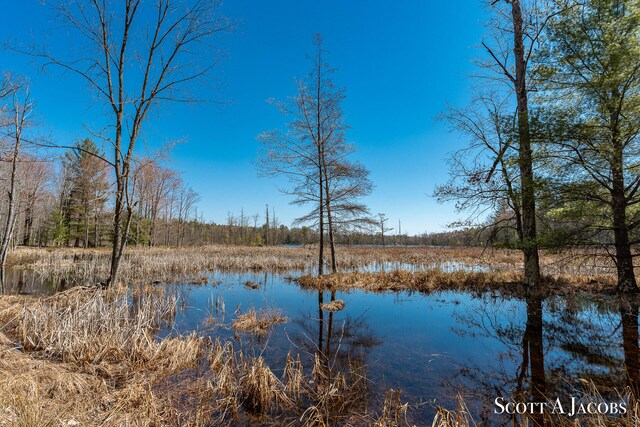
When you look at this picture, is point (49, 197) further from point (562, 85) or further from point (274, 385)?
point (562, 85)

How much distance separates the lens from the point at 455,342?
18.2 ft

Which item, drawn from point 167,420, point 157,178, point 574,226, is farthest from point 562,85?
point 157,178

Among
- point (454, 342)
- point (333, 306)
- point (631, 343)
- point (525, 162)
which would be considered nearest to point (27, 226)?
point (333, 306)

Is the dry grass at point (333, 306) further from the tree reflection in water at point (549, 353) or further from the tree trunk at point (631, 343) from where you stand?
the tree trunk at point (631, 343)

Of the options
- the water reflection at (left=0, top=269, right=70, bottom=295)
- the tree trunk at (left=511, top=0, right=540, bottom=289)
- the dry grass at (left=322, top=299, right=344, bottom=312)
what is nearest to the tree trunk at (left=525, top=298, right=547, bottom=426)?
the tree trunk at (left=511, top=0, right=540, bottom=289)

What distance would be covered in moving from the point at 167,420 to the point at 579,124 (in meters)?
10.5

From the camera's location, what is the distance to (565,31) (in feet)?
25.3

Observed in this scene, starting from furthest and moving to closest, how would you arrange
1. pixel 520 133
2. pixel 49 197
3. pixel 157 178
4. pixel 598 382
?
pixel 49 197
pixel 157 178
pixel 520 133
pixel 598 382

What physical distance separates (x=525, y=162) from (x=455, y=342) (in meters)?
5.84

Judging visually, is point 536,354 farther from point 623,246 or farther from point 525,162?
point 623,246

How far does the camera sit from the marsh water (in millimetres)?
3639

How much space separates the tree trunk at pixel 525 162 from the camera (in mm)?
7898

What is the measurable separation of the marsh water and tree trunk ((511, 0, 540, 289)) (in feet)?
3.92

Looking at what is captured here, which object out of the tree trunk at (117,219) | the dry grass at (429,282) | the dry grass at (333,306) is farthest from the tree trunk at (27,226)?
the dry grass at (333,306)
